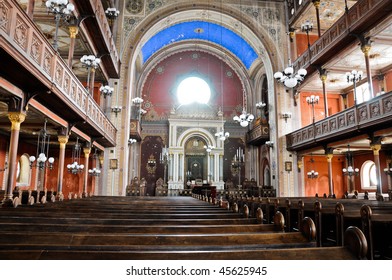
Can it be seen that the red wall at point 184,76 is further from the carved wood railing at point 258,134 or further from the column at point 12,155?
the column at point 12,155

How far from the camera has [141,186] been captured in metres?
17.2

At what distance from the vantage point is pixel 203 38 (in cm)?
Answer: 2283

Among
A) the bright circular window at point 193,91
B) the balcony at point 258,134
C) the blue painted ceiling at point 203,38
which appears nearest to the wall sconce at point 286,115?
the balcony at point 258,134

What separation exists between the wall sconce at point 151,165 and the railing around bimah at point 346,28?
1209 centimetres

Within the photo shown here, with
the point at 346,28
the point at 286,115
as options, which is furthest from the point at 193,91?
the point at 346,28

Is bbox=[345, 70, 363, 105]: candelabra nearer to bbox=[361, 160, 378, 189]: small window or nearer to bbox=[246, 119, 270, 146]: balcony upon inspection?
bbox=[246, 119, 270, 146]: balcony

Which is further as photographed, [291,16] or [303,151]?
[291,16]

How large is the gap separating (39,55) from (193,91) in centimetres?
1799

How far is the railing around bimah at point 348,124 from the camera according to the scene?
9.95 meters

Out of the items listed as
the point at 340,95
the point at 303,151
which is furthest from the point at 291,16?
the point at 303,151

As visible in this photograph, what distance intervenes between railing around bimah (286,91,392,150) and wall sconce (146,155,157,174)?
9868mm

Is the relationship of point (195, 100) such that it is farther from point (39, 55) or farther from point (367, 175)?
point (39, 55)

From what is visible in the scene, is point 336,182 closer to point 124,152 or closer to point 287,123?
point 287,123

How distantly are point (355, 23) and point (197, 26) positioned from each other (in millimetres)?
11926
